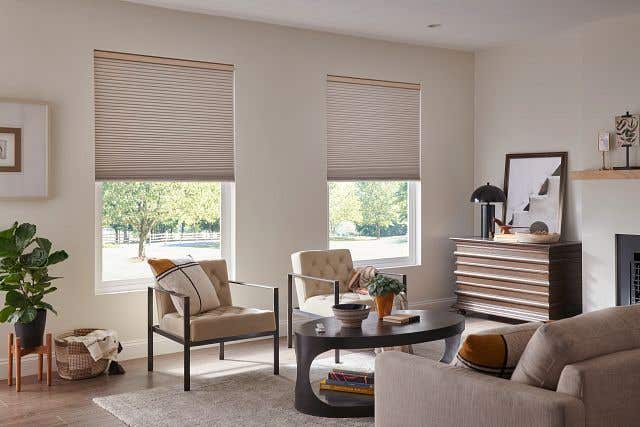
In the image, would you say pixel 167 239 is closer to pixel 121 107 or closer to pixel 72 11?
pixel 121 107

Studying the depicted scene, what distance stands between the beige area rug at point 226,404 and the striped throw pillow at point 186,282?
526 millimetres

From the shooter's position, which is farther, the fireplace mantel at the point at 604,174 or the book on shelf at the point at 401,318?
the fireplace mantel at the point at 604,174

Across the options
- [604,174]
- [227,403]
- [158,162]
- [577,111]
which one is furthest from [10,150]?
[577,111]

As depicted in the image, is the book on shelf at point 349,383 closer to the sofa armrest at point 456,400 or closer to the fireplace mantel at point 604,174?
the sofa armrest at point 456,400

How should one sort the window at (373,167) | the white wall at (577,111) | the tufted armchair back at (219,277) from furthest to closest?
the window at (373,167) → the white wall at (577,111) → the tufted armchair back at (219,277)

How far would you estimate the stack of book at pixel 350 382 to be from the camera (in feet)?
14.8

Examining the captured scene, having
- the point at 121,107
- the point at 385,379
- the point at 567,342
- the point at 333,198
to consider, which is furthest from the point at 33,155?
the point at 567,342

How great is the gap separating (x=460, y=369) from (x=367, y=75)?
15.7ft

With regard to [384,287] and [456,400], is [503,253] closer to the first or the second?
[384,287]

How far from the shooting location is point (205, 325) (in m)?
5.00

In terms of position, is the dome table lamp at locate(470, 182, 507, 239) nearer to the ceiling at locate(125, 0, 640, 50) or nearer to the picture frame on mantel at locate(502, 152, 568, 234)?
the picture frame on mantel at locate(502, 152, 568, 234)

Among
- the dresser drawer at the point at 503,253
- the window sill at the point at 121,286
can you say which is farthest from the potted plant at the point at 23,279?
the dresser drawer at the point at 503,253

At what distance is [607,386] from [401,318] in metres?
2.21

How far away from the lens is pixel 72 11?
557 centimetres
